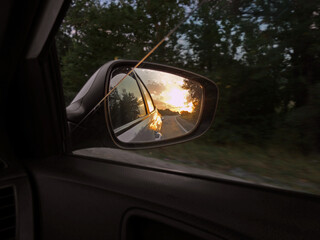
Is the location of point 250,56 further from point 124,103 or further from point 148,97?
point 124,103

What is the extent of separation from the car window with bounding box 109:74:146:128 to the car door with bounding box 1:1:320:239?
37 cm

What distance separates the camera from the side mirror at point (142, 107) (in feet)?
5.84

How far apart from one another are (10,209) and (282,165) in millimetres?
1832

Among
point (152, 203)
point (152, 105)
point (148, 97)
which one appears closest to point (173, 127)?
point (152, 105)

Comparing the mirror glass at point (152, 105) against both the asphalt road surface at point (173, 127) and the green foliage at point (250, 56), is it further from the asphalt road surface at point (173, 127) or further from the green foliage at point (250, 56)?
the green foliage at point (250, 56)

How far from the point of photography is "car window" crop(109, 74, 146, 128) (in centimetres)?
219

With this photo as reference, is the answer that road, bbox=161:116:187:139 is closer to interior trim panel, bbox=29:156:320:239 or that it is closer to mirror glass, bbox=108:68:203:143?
mirror glass, bbox=108:68:203:143

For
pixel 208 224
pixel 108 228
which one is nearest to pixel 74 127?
pixel 108 228

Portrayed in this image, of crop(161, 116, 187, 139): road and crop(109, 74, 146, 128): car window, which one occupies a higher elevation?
crop(109, 74, 146, 128): car window

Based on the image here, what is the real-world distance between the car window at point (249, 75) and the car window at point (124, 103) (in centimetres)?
26

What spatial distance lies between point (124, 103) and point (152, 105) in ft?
1.25

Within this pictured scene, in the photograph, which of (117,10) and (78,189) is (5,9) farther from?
(78,189)

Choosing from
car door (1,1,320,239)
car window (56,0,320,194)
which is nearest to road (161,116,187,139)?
car window (56,0,320,194)

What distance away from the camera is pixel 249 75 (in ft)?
4.90
